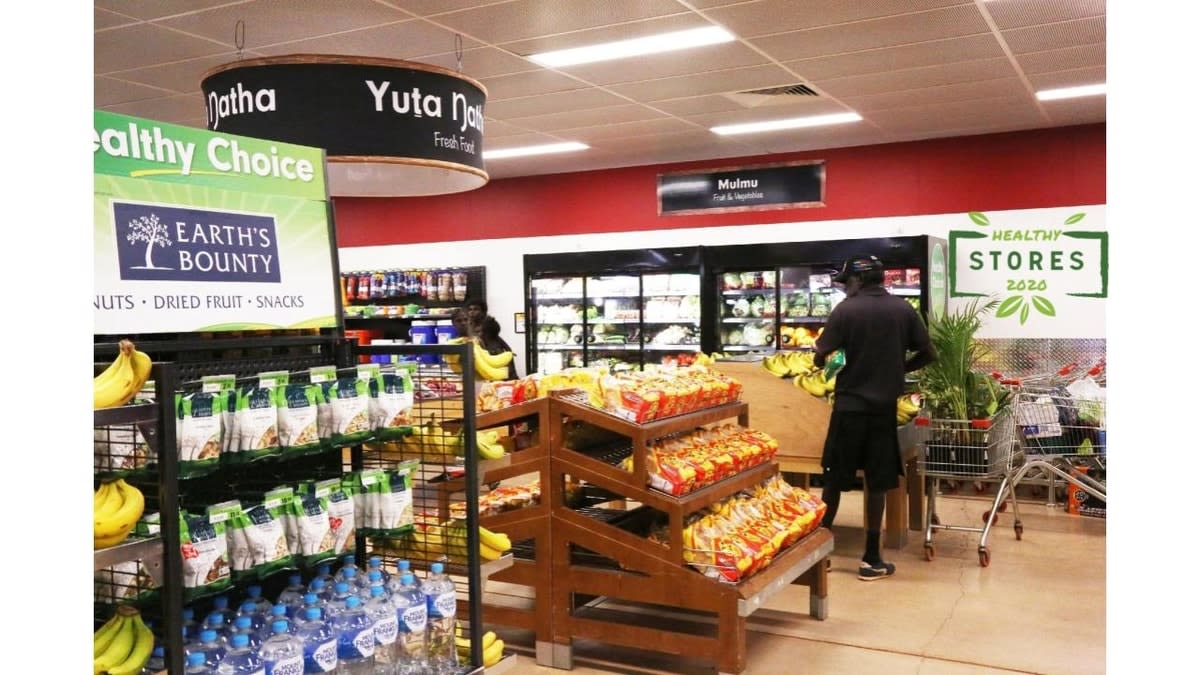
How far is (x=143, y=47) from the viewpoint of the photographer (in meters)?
5.82

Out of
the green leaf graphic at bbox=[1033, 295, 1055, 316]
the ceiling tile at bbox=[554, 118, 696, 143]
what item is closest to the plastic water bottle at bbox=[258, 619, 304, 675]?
the ceiling tile at bbox=[554, 118, 696, 143]

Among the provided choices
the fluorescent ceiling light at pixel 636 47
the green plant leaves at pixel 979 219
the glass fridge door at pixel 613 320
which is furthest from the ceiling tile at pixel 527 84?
the green plant leaves at pixel 979 219

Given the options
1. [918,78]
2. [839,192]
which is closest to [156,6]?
[918,78]

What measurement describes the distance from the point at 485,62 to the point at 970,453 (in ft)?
12.2

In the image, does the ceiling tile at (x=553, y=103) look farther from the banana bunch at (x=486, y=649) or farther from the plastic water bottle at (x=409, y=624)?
the plastic water bottle at (x=409, y=624)

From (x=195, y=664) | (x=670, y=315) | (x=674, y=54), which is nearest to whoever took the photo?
(x=195, y=664)

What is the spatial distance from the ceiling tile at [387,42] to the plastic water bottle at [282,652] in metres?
3.94

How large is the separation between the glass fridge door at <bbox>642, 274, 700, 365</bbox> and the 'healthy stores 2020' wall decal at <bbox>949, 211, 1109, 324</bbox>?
2283 mm

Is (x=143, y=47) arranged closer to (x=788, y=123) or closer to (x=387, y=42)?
(x=387, y=42)

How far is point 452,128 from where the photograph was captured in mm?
4344

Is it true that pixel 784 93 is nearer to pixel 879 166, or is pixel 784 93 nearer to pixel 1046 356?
pixel 879 166

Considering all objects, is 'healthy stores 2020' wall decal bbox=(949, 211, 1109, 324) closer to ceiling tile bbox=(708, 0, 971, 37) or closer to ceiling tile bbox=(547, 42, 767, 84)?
ceiling tile bbox=(547, 42, 767, 84)

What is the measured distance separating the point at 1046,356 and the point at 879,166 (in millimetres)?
2211

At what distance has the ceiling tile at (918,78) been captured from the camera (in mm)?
6453
